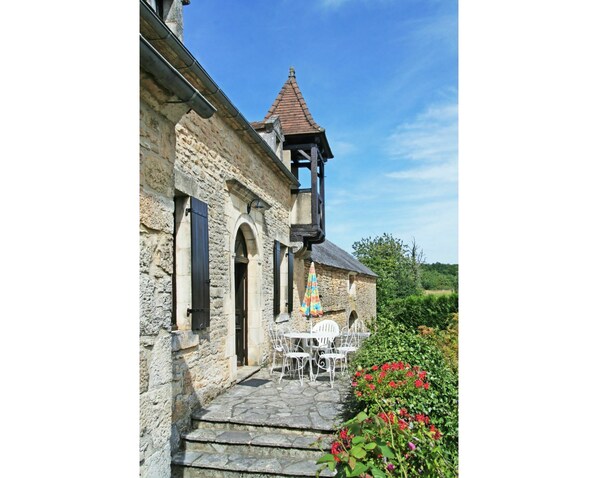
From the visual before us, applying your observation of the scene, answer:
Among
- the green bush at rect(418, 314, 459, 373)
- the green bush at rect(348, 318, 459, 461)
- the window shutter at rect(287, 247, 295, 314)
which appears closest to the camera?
the green bush at rect(348, 318, 459, 461)

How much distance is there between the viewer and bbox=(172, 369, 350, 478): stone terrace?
405 cm

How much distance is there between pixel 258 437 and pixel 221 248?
2583 mm

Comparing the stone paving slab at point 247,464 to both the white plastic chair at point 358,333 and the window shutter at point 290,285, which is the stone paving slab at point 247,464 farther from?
the window shutter at point 290,285

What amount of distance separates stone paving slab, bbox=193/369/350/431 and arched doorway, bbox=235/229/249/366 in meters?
0.74

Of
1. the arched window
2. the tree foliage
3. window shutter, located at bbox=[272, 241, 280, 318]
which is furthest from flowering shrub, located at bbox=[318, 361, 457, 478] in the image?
the tree foliage

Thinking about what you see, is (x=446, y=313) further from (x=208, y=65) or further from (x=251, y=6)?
(x=251, y=6)

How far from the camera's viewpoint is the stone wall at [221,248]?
16.2 feet

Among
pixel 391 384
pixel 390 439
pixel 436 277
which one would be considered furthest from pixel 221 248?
pixel 436 277

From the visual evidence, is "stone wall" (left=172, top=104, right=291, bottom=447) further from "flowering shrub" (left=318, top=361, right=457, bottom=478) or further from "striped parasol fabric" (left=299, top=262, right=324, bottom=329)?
"flowering shrub" (left=318, top=361, right=457, bottom=478)

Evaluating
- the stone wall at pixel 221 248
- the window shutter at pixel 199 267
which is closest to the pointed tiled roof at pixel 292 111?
the stone wall at pixel 221 248
